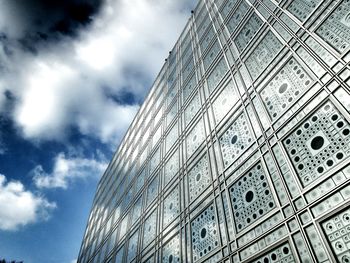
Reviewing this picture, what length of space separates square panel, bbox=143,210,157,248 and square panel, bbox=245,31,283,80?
5.49 m

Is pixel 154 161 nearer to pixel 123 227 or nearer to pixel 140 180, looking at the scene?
pixel 140 180

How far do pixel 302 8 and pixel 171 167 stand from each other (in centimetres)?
584

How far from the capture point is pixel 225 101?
6871 millimetres

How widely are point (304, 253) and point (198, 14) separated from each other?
11751mm

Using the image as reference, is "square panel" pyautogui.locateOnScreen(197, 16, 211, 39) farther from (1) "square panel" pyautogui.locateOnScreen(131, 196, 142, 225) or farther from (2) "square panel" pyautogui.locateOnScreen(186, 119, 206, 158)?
(1) "square panel" pyautogui.locateOnScreen(131, 196, 142, 225)

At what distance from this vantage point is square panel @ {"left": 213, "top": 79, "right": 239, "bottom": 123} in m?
6.54

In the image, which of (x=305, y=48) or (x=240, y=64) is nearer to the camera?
(x=305, y=48)

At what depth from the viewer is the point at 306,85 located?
4.52 metres

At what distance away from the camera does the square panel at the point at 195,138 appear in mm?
7465

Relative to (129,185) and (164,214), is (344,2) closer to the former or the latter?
(164,214)

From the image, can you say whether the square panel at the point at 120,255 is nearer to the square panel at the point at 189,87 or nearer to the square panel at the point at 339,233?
the square panel at the point at 189,87

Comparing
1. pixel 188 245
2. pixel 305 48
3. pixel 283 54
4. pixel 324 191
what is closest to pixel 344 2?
pixel 305 48

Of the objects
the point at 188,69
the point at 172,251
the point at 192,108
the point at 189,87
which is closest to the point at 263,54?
the point at 192,108

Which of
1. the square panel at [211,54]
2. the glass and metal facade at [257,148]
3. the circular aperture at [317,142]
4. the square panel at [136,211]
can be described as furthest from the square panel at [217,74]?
the square panel at [136,211]
